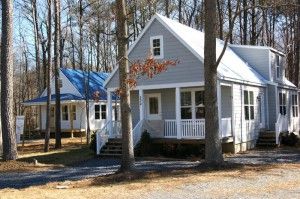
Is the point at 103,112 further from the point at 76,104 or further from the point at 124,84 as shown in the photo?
the point at 124,84

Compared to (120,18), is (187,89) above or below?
below

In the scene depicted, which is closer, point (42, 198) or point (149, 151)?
point (42, 198)

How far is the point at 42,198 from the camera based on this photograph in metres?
11.1

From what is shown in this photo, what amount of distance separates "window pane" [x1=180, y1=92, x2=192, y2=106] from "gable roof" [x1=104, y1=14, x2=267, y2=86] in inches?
95.3

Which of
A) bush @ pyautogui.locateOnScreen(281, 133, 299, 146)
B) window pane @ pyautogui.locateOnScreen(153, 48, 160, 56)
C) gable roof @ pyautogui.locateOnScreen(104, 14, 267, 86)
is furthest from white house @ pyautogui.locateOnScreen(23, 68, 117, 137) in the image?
bush @ pyautogui.locateOnScreen(281, 133, 299, 146)

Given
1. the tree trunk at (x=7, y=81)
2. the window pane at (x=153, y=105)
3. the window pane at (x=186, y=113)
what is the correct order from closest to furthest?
the tree trunk at (x=7, y=81) → the window pane at (x=186, y=113) → the window pane at (x=153, y=105)

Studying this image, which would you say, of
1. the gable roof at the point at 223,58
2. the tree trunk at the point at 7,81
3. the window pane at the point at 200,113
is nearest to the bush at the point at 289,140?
the gable roof at the point at 223,58

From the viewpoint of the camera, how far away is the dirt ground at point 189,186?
11312 millimetres

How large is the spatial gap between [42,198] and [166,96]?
14891 millimetres

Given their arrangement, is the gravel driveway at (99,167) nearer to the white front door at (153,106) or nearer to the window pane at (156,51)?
the white front door at (153,106)

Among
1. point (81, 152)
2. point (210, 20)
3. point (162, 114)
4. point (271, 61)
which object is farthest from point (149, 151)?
point (271, 61)

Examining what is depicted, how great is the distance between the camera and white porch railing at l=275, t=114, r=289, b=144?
25.9 metres

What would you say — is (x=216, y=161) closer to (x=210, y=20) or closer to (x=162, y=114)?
(x=210, y=20)

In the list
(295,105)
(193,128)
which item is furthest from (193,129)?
(295,105)
